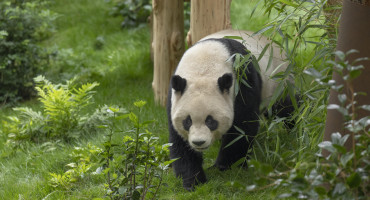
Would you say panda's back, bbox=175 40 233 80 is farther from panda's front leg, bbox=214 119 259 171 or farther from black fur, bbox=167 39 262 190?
panda's front leg, bbox=214 119 259 171

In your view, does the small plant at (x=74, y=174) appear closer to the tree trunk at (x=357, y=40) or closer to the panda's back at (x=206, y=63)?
the panda's back at (x=206, y=63)

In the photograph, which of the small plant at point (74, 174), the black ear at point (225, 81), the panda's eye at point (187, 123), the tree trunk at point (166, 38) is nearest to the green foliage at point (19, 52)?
the tree trunk at point (166, 38)

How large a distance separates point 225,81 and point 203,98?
22 centimetres

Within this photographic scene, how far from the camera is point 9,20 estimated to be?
23.0 ft

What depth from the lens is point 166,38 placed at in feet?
19.3

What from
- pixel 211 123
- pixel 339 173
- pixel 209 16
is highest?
pixel 209 16

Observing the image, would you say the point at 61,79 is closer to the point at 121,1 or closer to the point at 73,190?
the point at 121,1

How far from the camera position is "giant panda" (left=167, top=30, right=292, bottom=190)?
380 centimetres

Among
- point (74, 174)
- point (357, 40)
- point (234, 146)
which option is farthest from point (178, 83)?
point (357, 40)

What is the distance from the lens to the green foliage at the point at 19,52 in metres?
6.94

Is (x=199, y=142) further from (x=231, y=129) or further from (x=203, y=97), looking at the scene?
(x=231, y=129)

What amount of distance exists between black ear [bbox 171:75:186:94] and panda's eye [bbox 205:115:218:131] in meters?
0.31

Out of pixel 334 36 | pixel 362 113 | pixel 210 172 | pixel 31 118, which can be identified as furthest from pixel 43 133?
pixel 362 113

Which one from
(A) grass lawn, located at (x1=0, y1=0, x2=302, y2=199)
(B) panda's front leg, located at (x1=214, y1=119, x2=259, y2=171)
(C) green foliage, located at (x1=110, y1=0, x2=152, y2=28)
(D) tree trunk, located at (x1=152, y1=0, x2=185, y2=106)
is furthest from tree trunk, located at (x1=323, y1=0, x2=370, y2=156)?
(C) green foliage, located at (x1=110, y1=0, x2=152, y2=28)
